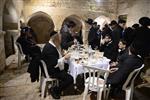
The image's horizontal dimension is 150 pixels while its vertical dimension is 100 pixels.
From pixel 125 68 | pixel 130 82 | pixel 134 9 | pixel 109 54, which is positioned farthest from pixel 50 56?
pixel 134 9

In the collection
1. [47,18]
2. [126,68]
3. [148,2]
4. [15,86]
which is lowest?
[15,86]

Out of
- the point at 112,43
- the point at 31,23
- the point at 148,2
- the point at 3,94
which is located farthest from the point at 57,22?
the point at 3,94

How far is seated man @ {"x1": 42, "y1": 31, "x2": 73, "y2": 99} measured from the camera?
3672 millimetres

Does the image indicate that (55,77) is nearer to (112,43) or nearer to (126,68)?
(126,68)

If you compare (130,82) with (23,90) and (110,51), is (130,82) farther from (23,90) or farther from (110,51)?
(23,90)

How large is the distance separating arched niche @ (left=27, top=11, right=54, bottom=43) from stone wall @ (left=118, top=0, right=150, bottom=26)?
4.12 meters

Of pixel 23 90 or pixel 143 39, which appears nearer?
pixel 23 90

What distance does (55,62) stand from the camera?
3686mm

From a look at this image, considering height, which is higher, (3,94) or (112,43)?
(112,43)

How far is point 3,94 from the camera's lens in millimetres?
4117

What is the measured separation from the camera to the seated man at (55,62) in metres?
3.67

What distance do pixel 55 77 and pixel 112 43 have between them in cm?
202

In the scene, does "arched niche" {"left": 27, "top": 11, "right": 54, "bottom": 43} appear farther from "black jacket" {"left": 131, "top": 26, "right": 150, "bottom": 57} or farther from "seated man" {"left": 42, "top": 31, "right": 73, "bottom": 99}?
"seated man" {"left": 42, "top": 31, "right": 73, "bottom": 99}

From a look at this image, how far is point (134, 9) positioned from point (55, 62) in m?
6.62
